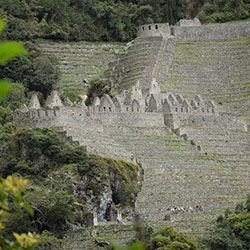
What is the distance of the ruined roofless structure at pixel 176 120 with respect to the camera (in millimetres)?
50031

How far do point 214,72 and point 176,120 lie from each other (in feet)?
61.3

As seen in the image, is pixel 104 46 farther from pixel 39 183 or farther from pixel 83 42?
pixel 39 183

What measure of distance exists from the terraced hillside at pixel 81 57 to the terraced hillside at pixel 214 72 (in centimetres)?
1042

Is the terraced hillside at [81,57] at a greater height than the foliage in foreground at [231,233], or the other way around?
the terraced hillside at [81,57]

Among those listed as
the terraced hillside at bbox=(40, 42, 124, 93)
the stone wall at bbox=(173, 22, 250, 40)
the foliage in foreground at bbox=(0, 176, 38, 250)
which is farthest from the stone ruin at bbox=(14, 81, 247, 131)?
the foliage in foreground at bbox=(0, 176, 38, 250)

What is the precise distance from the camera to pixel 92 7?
297ft

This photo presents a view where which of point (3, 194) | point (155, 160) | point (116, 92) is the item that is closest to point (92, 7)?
point (116, 92)

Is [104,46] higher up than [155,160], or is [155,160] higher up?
[104,46]

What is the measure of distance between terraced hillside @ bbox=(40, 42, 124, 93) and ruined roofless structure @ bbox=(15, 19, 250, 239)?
356 cm

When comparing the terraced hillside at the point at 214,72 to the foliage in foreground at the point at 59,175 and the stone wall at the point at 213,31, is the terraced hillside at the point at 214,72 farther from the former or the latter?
the foliage in foreground at the point at 59,175

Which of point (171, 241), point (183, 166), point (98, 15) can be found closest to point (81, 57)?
point (98, 15)

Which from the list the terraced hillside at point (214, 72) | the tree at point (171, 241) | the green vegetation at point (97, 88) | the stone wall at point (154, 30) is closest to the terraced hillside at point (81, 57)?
the stone wall at point (154, 30)

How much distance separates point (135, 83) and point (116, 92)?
345 centimetres

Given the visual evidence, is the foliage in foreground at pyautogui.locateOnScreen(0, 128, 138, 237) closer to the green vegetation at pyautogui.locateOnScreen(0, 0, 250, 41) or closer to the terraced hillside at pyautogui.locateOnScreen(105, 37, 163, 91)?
the terraced hillside at pyautogui.locateOnScreen(105, 37, 163, 91)
